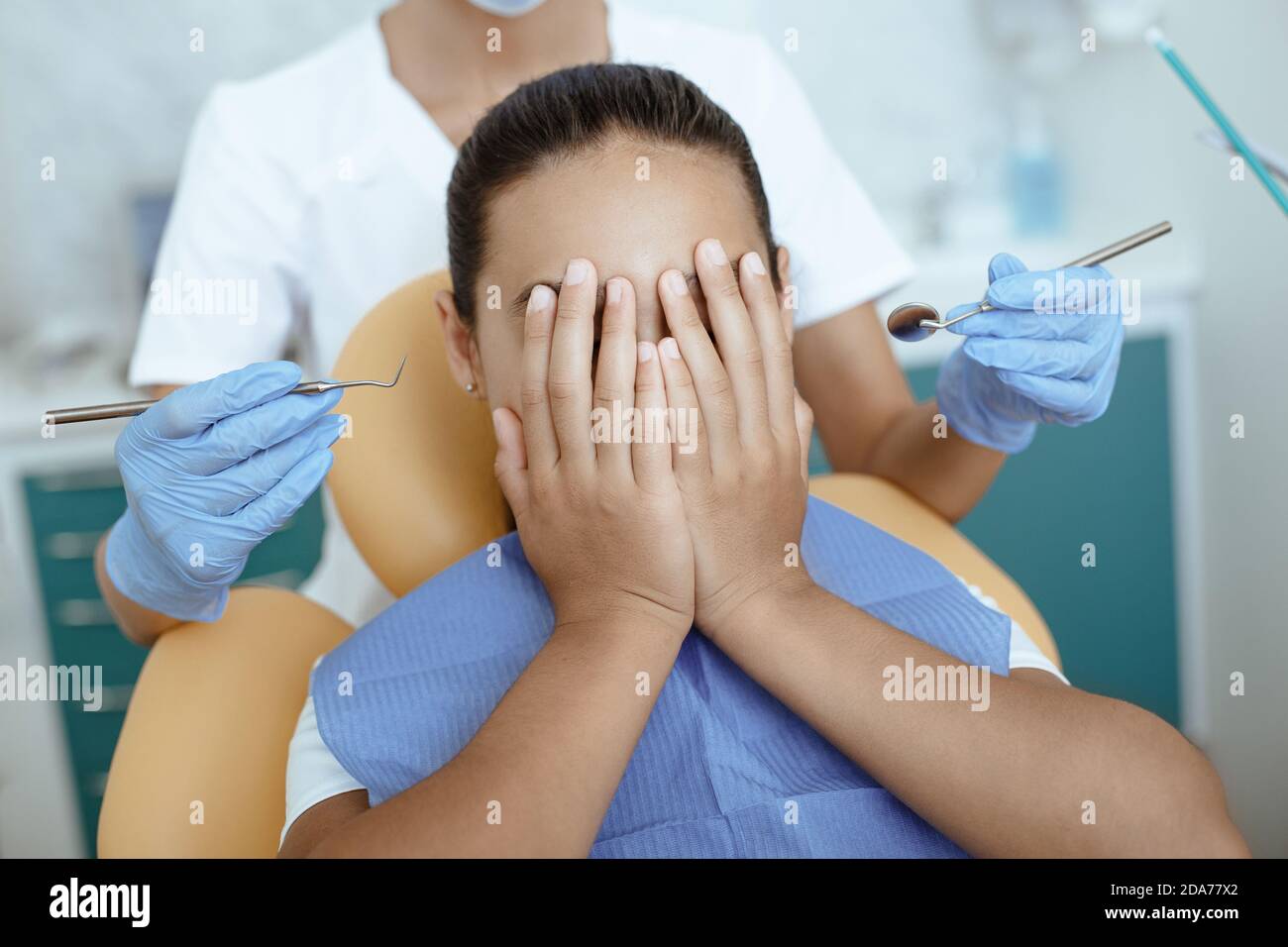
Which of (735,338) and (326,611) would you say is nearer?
(735,338)

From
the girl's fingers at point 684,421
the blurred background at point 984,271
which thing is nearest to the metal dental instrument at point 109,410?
the girl's fingers at point 684,421

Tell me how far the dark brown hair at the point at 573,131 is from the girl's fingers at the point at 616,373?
0.18 metres

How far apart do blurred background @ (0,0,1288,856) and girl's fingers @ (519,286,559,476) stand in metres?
1.35

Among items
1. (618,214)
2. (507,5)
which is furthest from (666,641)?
(507,5)

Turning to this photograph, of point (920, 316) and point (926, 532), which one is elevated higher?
point (920, 316)

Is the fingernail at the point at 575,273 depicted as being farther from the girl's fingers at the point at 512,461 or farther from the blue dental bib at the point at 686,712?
the blue dental bib at the point at 686,712

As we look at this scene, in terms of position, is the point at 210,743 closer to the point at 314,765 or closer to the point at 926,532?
the point at 314,765

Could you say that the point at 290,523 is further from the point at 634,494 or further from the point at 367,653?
the point at 634,494

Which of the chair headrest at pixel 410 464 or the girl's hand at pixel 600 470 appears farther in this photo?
the chair headrest at pixel 410 464

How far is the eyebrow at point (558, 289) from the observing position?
910 mm

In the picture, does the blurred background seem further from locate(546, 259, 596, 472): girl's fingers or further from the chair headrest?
locate(546, 259, 596, 472): girl's fingers

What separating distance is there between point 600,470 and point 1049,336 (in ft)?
1.36

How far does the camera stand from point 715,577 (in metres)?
0.90

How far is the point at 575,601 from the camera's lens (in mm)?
910
